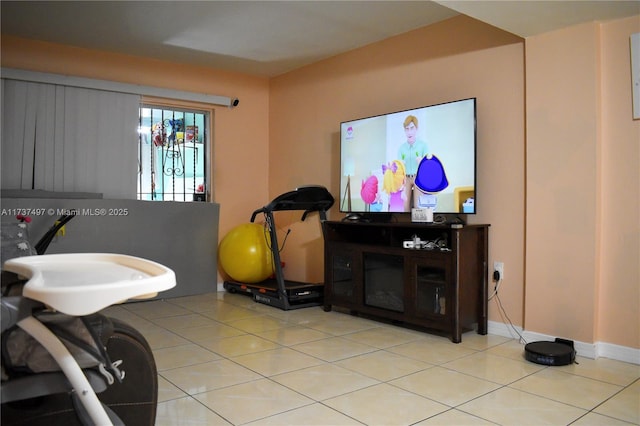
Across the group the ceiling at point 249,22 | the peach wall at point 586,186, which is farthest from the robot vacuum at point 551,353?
the ceiling at point 249,22

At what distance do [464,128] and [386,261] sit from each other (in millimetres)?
1166

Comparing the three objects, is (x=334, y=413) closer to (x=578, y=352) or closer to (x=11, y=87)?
(x=578, y=352)

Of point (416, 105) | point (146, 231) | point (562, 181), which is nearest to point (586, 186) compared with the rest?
point (562, 181)

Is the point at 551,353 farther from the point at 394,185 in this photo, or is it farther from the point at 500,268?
the point at 394,185

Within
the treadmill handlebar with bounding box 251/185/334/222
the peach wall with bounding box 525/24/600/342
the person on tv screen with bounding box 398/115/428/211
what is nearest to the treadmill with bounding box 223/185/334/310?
the treadmill handlebar with bounding box 251/185/334/222

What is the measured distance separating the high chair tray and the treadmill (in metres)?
3.06

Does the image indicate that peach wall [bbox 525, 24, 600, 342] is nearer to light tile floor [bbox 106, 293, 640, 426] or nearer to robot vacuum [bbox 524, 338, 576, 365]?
robot vacuum [bbox 524, 338, 576, 365]

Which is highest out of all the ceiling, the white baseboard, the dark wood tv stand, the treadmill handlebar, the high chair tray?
the ceiling

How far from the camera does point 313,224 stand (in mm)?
5148

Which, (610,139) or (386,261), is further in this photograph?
(386,261)

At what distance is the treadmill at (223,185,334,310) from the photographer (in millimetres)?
4457

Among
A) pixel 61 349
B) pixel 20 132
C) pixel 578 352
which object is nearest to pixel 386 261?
pixel 578 352

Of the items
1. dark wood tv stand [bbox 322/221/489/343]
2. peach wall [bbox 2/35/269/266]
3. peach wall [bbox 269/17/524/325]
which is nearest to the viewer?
dark wood tv stand [bbox 322/221/489/343]

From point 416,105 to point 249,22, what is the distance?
5.11ft
